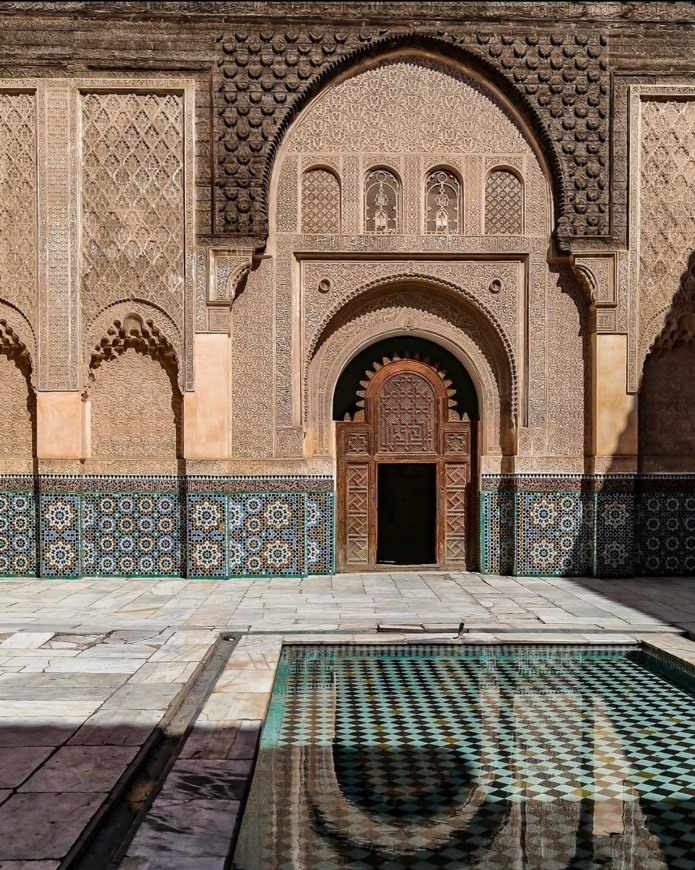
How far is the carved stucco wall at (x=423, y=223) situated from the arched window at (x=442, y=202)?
0.22ft

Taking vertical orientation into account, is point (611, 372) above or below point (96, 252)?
below

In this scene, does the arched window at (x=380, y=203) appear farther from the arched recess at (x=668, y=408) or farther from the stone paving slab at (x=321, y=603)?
the stone paving slab at (x=321, y=603)

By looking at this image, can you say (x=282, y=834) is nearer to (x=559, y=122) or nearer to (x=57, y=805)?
(x=57, y=805)

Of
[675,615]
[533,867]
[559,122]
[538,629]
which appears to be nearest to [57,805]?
[533,867]

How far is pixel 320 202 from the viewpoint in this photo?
21.6 feet

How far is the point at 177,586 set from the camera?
606cm

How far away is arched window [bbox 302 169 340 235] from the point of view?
258 inches

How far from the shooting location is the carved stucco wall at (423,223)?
21.5 feet

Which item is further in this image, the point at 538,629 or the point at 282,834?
the point at 538,629

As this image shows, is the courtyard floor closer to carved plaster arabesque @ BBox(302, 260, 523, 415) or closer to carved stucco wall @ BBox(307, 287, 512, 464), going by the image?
carved stucco wall @ BBox(307, 287, 512, 464)

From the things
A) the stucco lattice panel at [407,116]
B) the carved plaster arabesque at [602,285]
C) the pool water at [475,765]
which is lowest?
the pool water at [475,765]

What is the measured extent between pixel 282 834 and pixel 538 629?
2.63m

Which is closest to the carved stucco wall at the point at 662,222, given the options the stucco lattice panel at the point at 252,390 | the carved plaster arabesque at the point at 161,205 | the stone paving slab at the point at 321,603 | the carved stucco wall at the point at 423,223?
the carved stucco wall at the point at 423,223

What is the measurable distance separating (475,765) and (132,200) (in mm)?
5033
